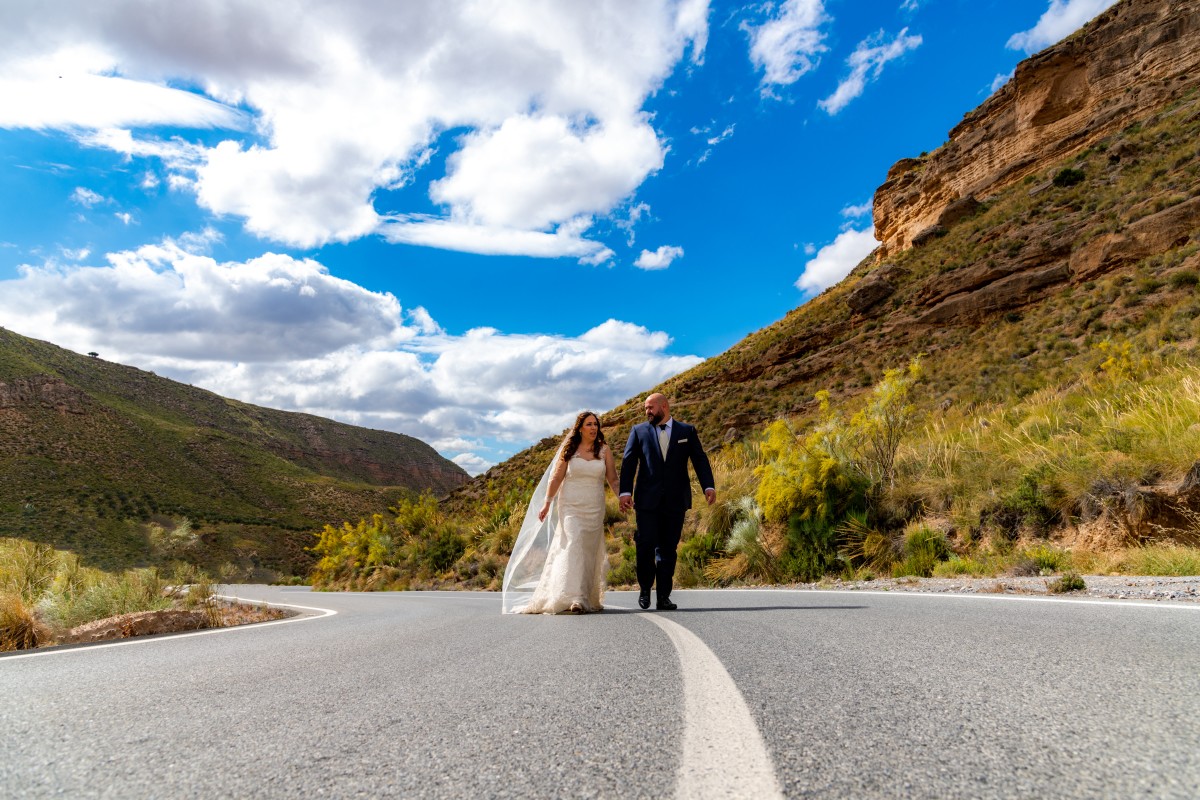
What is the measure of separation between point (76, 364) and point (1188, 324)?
84297mm

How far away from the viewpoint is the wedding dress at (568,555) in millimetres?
7238

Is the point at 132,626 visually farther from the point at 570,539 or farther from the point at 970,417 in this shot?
the point at 970,417

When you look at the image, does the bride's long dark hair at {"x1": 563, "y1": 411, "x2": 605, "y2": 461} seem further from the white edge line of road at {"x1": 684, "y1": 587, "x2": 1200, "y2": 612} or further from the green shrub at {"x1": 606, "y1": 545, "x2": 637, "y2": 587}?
the green shrub at {"x1": 606, "y1": 545, "x2": 637, "y2": 587}

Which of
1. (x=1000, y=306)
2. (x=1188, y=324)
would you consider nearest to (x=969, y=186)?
(x=1000, y=306)

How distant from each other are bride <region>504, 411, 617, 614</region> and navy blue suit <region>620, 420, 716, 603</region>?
372 mm

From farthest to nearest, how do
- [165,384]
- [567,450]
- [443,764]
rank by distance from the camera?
1. [165,384]
2. [567,450]
3. [443,764]

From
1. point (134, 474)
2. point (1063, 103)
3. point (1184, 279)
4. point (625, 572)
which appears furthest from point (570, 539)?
point (134, 474)

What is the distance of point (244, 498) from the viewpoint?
6184cm

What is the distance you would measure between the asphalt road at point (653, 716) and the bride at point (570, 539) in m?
2.58

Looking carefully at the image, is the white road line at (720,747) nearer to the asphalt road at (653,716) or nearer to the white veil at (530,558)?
the asphalt road at (653,716)

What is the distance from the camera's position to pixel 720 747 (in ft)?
6.50

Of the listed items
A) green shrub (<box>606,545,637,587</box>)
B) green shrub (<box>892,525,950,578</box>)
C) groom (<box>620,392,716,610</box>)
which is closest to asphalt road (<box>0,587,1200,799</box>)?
groom (<box>620,392,716,610</box>)

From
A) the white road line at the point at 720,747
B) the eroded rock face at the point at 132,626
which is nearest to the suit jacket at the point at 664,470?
the white road line at the point at 720,747

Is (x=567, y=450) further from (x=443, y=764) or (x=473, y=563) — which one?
(x=473, y=563)
